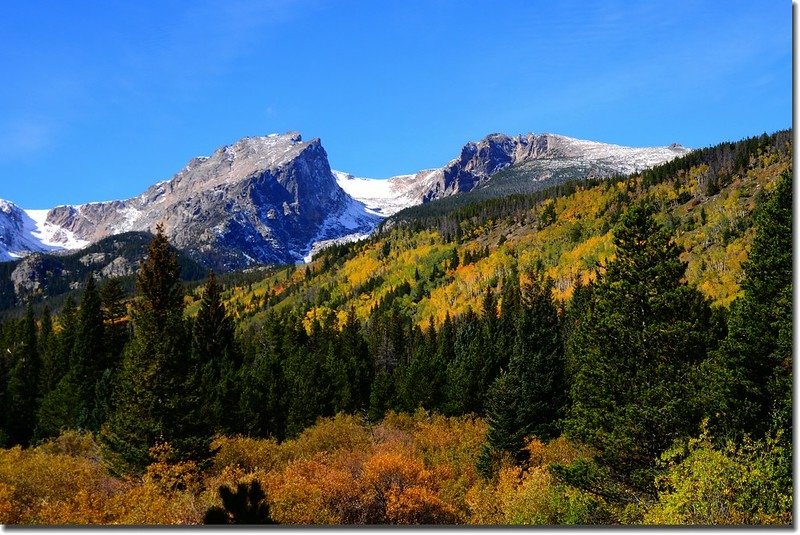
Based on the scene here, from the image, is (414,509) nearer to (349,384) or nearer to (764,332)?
(764,332)

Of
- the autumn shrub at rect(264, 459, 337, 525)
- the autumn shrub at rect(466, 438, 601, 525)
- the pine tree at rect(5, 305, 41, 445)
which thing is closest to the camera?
the autumn shrub at rect(466, 438, 601, 525)

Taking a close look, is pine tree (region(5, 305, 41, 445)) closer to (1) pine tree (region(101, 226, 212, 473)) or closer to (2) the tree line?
(2) the tree line

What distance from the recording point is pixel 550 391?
68.9 metres

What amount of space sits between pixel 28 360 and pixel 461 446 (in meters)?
71.4

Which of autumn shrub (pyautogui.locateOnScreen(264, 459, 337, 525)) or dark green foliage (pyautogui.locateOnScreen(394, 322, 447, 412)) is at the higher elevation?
autumn shrub (pyautogui.locateOnScreen(264, 459, 337, 525))

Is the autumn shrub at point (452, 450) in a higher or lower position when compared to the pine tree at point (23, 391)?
lower

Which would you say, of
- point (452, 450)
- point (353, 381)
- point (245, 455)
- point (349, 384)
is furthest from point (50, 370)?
point (452, 450)

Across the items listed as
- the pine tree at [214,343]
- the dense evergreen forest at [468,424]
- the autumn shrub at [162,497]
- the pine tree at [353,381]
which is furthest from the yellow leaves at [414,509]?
the pine tree at [353,381]

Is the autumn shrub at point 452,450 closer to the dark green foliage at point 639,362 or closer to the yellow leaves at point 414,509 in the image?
the yellow leaves at point 414,509

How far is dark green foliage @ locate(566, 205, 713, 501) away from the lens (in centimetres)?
2731

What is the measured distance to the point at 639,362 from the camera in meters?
28.5

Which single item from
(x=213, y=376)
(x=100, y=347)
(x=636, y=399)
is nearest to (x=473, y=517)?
(x=636, y=399)

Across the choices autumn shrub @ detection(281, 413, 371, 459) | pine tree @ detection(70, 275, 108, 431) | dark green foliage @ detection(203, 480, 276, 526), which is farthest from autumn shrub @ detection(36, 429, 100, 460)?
dark green foliage @ detection(203, 480, 276, 526)

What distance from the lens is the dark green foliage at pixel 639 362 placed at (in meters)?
27.3
